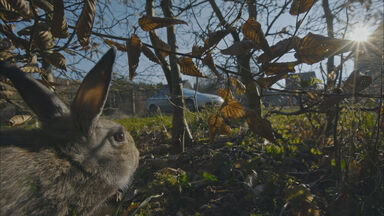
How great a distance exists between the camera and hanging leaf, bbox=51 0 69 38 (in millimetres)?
1282

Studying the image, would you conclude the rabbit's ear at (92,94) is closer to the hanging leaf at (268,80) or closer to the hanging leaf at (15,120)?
the hanging leaf at (15,120)

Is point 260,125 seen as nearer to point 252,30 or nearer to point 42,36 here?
Result: point 252,30

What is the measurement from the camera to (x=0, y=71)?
5.23 feet

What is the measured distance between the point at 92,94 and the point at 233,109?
3.63 feet

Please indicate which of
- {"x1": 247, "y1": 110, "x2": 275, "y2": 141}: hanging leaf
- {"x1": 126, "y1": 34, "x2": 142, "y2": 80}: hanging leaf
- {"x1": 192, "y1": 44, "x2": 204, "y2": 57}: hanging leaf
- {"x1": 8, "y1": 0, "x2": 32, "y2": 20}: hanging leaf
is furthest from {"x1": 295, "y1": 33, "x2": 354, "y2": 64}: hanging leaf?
{"x1": 8, "y1": 0, "x2": 32, "y2": 20}: hanging leaf

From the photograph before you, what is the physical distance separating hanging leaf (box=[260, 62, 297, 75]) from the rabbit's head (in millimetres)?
1026

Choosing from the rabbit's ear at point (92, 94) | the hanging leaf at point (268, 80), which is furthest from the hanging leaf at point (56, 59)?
the hanging leaf at point (268, 80)

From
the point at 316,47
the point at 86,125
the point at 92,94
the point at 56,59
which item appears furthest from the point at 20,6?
the point at 316,47

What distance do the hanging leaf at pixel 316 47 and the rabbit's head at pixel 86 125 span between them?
120 centimetres

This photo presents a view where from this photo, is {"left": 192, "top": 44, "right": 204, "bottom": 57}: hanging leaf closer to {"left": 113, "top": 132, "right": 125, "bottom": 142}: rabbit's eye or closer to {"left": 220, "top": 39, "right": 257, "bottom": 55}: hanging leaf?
{"left": 220, "top": 39, "right": 257, "bottom": 55}: hanging leaf

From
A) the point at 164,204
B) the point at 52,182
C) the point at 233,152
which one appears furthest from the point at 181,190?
the point at 52,182

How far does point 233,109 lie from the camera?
5.32 ft

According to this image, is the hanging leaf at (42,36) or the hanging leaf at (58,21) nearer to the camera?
the hanging leaf at (58,21)

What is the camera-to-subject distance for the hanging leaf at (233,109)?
1.59 metres
